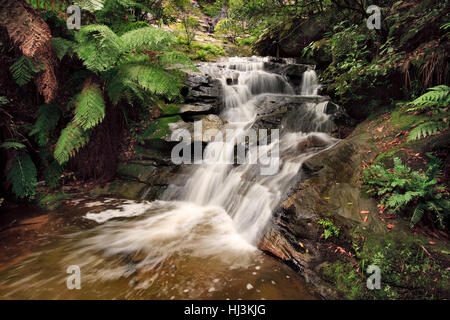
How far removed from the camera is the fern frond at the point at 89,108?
3494 mm

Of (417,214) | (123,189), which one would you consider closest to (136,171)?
(123,189)

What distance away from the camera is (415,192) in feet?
6.53

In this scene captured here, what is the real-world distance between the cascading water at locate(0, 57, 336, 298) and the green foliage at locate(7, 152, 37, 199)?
1.17m

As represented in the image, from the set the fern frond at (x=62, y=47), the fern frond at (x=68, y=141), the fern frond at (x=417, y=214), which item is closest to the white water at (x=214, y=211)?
the fern frond at (x=68, y=141)

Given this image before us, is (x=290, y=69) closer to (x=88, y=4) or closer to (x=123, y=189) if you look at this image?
(x=88, y=4)

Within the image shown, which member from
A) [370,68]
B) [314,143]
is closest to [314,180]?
[314,143]

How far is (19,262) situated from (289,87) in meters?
7.81

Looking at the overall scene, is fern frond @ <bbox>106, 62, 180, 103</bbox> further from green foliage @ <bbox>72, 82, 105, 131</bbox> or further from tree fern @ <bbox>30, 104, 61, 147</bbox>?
tree fern @ <bbox>30, 104, 61, 147</bbox>

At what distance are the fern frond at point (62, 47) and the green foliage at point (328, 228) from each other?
462 centimetres

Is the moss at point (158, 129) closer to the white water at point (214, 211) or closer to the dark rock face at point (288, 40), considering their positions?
the white water at point (214, 211)

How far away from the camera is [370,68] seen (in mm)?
3396

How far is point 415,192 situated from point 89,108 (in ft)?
14.8
